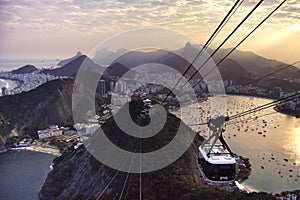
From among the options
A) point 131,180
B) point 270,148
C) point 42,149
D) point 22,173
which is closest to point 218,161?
point 131,180

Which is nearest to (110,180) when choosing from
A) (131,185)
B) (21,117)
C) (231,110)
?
(131,185)

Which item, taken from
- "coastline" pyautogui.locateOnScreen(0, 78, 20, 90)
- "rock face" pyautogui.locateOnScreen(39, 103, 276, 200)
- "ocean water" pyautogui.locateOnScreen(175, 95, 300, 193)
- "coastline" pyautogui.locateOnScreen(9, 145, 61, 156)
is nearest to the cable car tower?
"rock face" pyautogui.locateOnScreen(39, 103, 276, 200)

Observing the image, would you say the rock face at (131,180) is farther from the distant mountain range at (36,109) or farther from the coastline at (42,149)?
the distant mountain range at (36,109)

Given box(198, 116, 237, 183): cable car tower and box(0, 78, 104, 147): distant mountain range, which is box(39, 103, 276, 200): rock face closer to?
box(198, 116, 237, 183): cable car tower

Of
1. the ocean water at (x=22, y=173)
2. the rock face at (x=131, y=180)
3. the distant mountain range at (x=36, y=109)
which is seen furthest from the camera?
the distant mountain range at (x=36, y=109)

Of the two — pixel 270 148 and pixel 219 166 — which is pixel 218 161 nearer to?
pixel 219 166

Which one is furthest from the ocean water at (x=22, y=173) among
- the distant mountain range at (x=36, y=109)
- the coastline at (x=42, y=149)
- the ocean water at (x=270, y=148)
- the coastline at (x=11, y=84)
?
the coastline at (x=11, y=84)

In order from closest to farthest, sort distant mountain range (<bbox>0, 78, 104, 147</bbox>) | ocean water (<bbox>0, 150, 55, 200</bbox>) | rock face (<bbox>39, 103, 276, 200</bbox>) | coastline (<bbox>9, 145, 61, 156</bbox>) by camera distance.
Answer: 1. rock face (<bbox>39, 103, 276, 200</bbox>)
2. ocean water (<bbox>0, 150, 55, 200</bbox>)
3. coastline (<bbox>9, 145, 61, 156</bbox>)
4. distant mountain range (<bbox>0, 78, 104, 147</bbox>)
